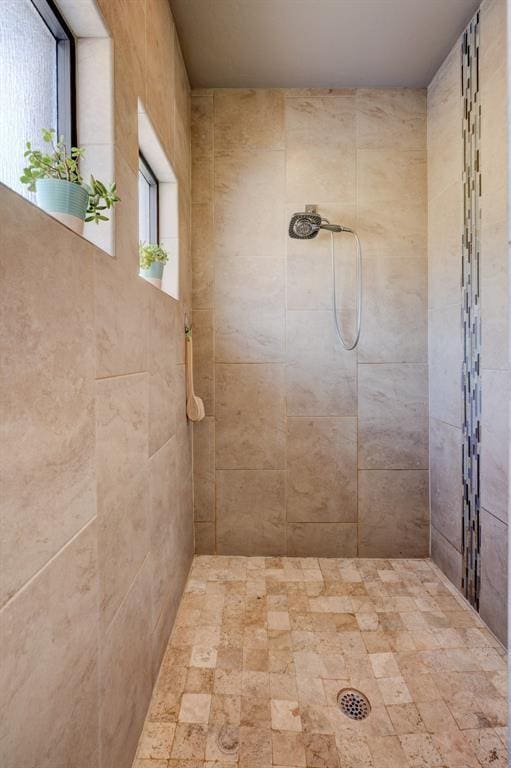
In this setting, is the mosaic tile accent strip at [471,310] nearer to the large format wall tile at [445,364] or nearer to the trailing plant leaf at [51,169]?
the large format wall tile at [445,364]

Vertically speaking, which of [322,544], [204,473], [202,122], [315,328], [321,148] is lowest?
[322,544]

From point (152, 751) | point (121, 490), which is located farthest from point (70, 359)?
point (152, 751)

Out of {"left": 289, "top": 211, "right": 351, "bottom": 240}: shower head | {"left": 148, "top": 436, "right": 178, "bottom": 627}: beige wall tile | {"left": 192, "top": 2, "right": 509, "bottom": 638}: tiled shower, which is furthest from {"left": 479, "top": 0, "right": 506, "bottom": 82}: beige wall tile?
{"left": 148, "top": 436, "right": 178, "bottom": 627}: beige wall tile

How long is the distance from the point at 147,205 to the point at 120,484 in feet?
4.40

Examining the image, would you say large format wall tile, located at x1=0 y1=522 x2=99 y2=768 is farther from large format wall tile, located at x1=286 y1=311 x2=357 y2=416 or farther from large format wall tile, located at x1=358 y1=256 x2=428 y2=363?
large format wall tile, located at x1=358 y1=256 x2=428 y2=363

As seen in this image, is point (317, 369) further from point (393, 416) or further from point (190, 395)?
point (190, 395)

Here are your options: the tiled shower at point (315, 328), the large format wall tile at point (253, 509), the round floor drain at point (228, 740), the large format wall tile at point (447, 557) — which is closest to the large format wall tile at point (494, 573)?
the large format wall tile at point (447, 557)

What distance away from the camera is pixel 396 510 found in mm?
2355

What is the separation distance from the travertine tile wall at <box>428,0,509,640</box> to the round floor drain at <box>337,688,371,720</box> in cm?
68

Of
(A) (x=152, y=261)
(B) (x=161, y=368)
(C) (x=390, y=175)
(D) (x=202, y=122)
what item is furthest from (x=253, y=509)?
(D) (x=202, y=122)

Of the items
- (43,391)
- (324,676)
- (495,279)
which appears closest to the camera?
(43,391)

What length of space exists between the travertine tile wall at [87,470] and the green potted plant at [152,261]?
10cm

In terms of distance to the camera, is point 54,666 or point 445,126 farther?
point 445,126

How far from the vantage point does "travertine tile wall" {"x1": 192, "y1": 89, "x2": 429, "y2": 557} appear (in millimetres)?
2287
